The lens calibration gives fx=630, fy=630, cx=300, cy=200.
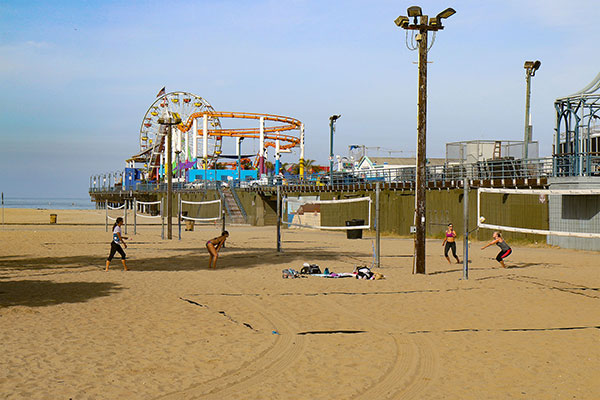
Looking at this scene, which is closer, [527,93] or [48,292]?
[48,292]

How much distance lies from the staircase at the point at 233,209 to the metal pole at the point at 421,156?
123 feet

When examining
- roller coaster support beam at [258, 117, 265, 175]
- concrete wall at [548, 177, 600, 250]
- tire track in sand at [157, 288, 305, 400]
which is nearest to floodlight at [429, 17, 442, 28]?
tire track in sand at [157, 288, 305, 400]

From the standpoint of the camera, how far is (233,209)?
55.3 meters

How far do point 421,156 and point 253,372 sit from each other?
10.6m

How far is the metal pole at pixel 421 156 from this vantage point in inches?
644

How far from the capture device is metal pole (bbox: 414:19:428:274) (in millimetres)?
16359

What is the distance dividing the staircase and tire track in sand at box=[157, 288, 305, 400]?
44529mm

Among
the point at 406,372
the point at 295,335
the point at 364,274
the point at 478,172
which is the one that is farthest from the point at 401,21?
the point at 478,172

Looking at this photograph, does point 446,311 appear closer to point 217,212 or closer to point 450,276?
point 450,276

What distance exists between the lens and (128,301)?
11766 millimetres

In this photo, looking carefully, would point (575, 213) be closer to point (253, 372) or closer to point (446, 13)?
point (446, 13)

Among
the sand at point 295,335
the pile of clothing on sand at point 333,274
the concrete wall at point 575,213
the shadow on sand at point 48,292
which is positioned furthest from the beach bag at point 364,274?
the concrete wall at point 575,213

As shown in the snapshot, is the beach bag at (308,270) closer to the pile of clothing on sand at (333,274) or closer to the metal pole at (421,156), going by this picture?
the pile of clothing on sand at (333,274)

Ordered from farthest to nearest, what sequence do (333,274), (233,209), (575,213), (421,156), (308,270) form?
1. (233,209)
2. (575,213)
3. (421,156)
4. (308,270)
5. (333,274)
